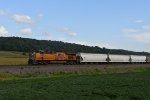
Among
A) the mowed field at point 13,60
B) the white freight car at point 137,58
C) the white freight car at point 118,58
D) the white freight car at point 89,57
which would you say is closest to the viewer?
the mowed field at point 13,60

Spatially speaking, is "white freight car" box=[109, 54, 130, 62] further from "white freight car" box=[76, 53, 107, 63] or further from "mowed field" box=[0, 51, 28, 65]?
"mowed field" box=[0, 51, 28, 65]

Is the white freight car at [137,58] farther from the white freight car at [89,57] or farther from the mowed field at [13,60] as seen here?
the mowed field at [13,60]

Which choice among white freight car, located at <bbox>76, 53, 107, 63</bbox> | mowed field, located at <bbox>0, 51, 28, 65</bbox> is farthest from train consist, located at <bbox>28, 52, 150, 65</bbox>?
mowed field, located at <bbox>0, 51, 28, 65</bbox>

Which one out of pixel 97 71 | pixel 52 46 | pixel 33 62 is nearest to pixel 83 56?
pixel 33 62

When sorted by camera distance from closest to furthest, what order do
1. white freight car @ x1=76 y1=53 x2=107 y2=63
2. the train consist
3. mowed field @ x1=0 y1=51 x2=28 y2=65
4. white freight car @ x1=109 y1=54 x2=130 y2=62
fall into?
the train consist, mowed field @ x1=0 y1=51 x2=28 y2=65, white freight car @ x1=76 y1=53 x2=107 y2=63, white freight car @ x1=109 y1=54 x2=130 y2=62

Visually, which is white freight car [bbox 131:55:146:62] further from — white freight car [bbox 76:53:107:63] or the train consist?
white freight car [bbox 76:53:107:63]

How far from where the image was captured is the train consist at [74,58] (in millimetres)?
77188

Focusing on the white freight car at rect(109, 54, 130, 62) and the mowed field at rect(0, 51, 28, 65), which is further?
the white freight car at rect(109, 54, 130, 62)

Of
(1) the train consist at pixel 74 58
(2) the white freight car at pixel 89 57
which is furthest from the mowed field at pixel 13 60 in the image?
(2) the white freight car at pixel 89 57

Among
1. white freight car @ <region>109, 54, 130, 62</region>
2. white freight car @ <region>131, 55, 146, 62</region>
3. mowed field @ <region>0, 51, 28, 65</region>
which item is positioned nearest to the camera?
mowed field @ <region>0, 51, 28, 65</region>

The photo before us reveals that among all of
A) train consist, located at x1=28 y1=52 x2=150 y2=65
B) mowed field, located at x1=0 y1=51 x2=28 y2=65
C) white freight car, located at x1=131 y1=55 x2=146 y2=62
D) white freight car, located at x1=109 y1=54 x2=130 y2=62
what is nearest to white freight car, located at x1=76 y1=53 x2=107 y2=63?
train consist, located at x1=28 y1=52 x2=150 y2=65

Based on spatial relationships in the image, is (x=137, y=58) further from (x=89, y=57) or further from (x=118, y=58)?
(x=89, y=57)

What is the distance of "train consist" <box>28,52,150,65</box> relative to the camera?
253 ft

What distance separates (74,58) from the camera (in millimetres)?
86562
